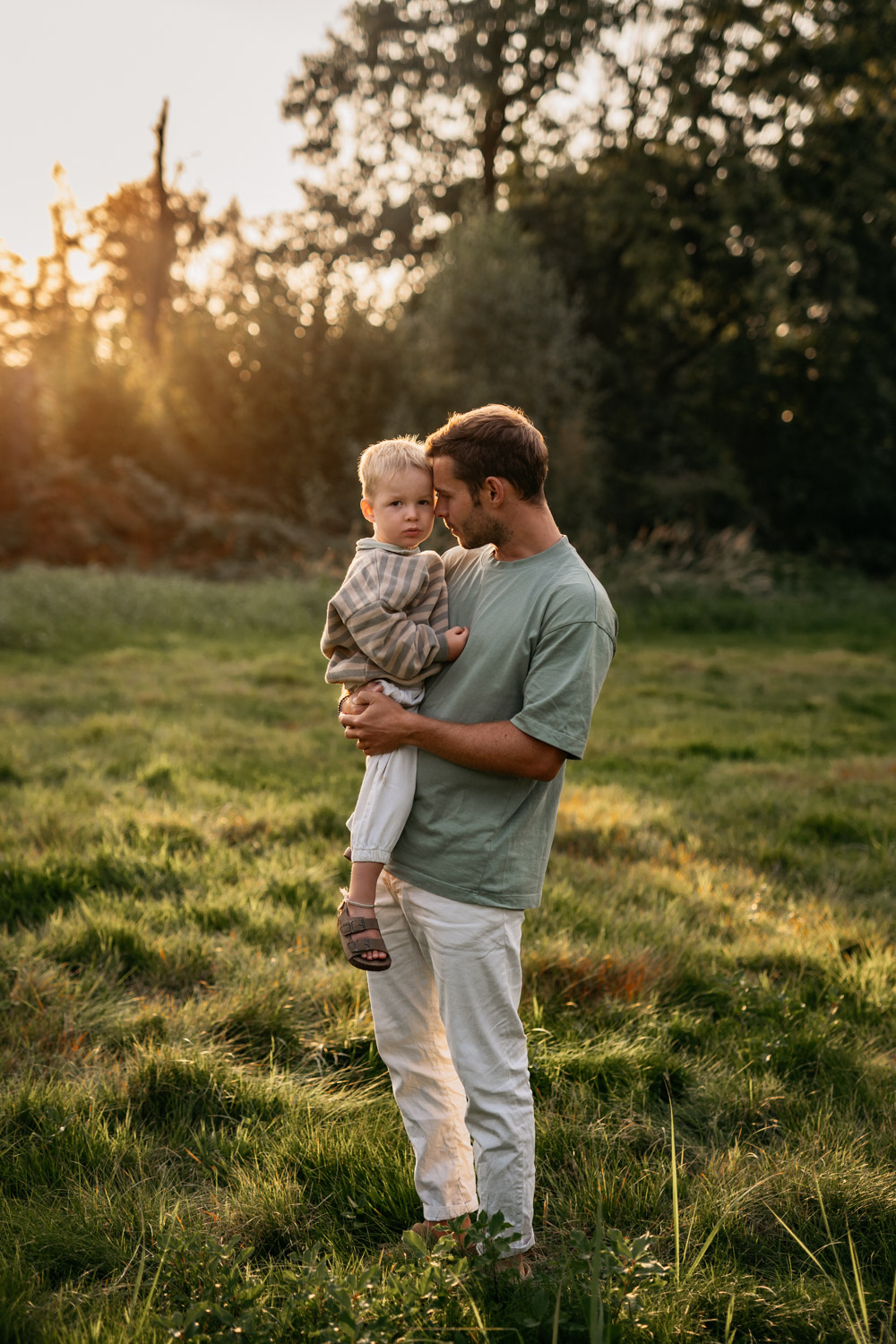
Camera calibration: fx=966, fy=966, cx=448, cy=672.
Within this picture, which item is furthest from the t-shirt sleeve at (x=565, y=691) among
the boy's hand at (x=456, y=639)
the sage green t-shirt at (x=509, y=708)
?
the boy's hand at (x=456, y=639)

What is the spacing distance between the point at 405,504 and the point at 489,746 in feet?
2.32

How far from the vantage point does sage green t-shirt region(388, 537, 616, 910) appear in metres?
2.31

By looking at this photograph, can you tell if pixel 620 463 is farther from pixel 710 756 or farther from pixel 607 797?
pixel 607 797

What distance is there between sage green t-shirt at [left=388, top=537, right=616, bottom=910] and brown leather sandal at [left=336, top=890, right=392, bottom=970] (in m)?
0.15

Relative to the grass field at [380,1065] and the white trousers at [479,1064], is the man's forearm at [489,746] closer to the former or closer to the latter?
the white trousers at [479,1064]

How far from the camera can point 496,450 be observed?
2354mm

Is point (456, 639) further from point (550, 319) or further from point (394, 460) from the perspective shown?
point (550, 319)

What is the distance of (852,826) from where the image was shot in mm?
6047

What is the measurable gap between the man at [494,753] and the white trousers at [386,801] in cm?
4

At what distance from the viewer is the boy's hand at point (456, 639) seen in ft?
8.16

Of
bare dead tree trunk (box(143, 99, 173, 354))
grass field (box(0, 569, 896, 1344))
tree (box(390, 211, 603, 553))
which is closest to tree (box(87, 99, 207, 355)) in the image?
bare dead tree trunk (box(143, 99, 173, 354))

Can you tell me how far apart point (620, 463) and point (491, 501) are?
77.4 ft

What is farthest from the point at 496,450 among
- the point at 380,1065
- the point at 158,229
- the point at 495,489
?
the point at 158,229

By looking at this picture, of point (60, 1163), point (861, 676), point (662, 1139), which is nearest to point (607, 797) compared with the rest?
point (662, 1139)
